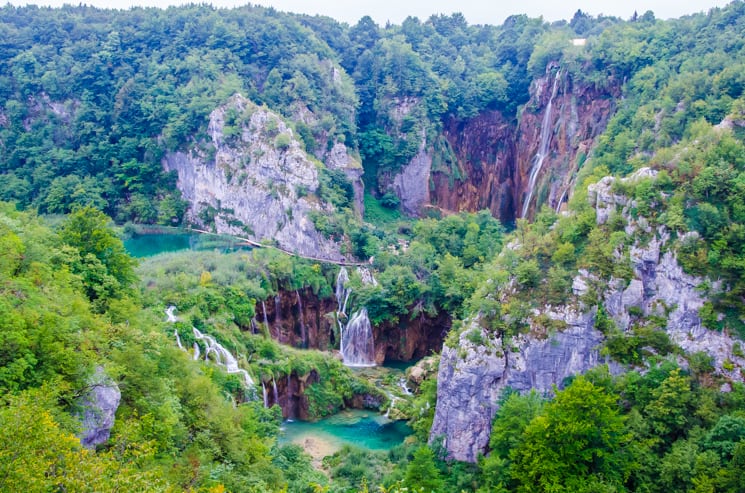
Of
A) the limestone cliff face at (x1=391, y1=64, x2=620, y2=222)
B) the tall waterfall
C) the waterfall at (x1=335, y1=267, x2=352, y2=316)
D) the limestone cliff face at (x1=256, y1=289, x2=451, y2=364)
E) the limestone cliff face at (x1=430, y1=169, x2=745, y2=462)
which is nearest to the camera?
the limestone cliff face at (x1=430, y1=169, x2=745, y2=462)

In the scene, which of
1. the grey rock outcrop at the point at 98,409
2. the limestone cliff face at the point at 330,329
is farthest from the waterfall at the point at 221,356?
the grey rock outcrop at the point at 98,409

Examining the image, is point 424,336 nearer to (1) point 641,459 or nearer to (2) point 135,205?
(1) point 641,459

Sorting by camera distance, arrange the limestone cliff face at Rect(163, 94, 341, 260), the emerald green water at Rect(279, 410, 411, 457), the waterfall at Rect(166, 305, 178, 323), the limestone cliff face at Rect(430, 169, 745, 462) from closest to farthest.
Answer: the limestone cliff face at Rect(430, 169, 745, 462)
the emerald green water at Rect(279, 410, 411, 457)
the waterfall at Rect(166, 305, 178, 323)
the limestone cliff face at Rect(163, 94, 341, 260)

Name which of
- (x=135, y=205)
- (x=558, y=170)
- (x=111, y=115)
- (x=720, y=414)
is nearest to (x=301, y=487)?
(x=720, y=414)

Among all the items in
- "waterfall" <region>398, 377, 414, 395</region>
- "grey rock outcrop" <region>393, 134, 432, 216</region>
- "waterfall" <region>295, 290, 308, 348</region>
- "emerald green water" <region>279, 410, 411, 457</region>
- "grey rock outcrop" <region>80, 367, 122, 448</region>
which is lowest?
"waterfall" <region>398, 377, 414, 395</region>

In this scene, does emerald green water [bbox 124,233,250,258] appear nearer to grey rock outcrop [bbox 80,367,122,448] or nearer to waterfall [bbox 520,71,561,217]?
waterfall [bbox 520,71,561,217]

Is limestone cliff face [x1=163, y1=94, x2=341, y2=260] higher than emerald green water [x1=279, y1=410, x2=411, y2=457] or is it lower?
higher

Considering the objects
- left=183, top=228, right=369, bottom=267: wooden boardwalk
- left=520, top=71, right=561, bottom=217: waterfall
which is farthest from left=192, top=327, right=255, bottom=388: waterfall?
left=520, top=71, right=561, bottom=217: waterfall

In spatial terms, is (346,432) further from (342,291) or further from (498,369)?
(342,291)
